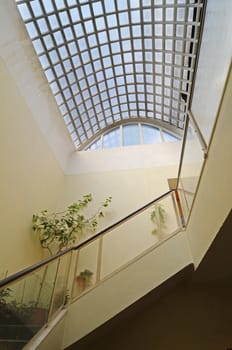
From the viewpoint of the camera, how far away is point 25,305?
1880mm

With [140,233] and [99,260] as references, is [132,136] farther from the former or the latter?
[99,260]

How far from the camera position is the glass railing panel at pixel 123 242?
280 centimetres

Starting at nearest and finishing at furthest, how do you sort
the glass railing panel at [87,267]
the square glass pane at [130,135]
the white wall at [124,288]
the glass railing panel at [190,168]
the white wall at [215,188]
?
the white wall at [215,188], the glass railing panel at [190,168], the white wall at [124,288], the glass railing panel at [87,267], the square glass pane at [130,135]

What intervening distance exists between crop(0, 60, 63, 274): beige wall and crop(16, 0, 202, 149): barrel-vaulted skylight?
2002 mm

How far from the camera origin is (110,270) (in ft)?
9.14

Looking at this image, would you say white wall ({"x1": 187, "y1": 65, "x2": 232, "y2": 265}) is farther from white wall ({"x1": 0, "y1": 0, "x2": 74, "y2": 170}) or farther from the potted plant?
white wall ({"x1": 0, "y1": 0, "x2": 74, "y2": 170})

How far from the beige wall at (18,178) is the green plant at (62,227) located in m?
0.19

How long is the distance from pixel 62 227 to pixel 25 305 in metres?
2.69

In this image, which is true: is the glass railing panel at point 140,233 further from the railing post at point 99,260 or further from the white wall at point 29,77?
the white wall at point 29,77

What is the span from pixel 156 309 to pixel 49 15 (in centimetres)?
661

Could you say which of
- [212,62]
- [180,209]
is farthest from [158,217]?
[212,62]

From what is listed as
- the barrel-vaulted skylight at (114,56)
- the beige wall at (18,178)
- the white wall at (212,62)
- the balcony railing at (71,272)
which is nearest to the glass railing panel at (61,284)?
the balcony railing at (71,272)

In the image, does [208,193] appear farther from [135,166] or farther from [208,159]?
[135,166]

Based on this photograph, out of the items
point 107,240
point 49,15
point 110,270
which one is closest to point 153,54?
point 49,15
